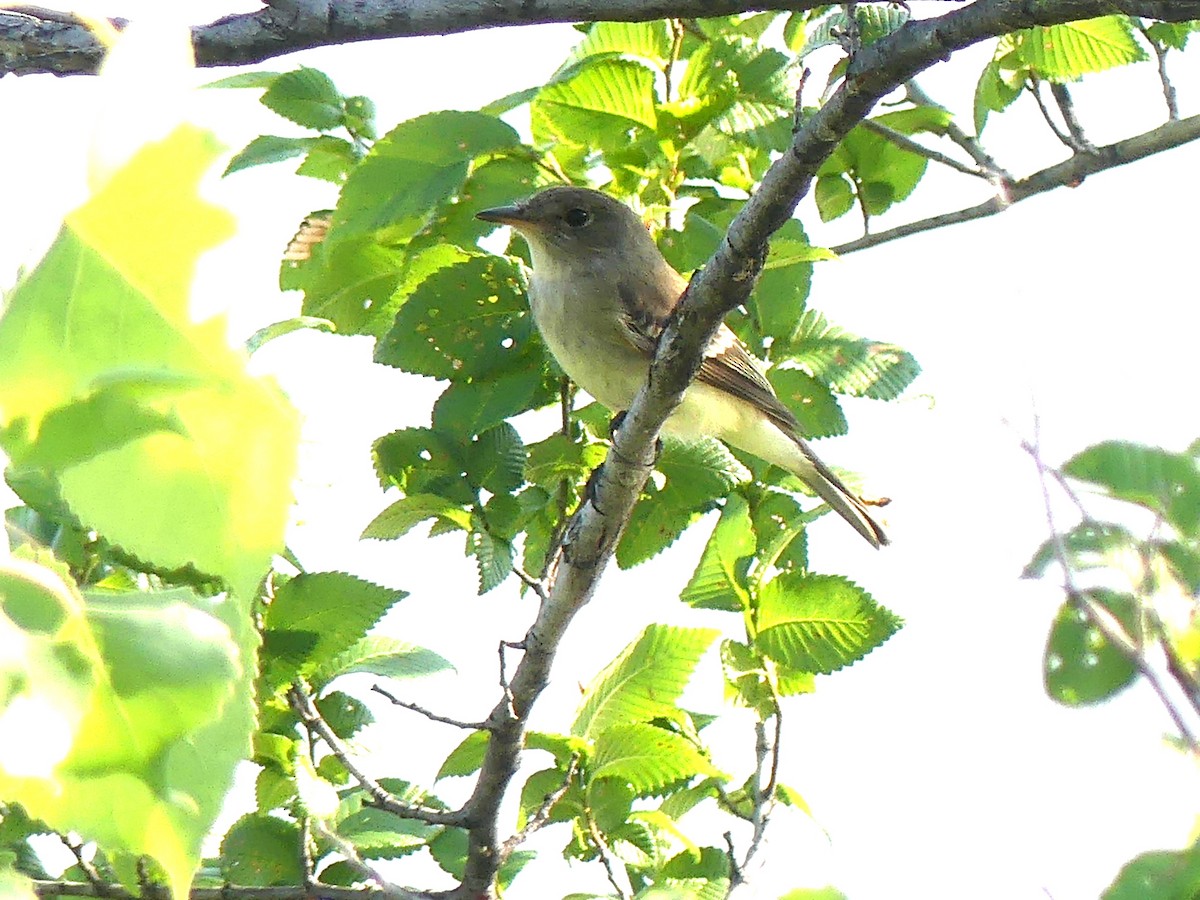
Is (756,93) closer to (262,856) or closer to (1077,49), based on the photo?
(1077,49)

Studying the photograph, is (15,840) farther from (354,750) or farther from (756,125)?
(756,125)

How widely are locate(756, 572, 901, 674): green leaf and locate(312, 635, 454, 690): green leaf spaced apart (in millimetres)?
586

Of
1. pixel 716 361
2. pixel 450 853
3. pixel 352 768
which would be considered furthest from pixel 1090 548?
pixel 716 361

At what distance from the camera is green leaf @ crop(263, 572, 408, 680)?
242 cm

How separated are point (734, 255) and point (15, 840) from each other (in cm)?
132

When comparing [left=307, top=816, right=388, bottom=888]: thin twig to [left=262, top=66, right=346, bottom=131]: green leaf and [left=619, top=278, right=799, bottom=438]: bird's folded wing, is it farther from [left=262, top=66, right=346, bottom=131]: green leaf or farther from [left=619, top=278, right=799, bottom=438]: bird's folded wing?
[left=619, top=278, right=799, bottom=438]: bird's folded wing

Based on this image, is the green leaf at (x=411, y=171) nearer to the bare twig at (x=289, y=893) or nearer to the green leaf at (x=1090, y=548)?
the bare twig at (x=289, y=893)

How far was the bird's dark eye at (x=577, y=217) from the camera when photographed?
421 centimetres

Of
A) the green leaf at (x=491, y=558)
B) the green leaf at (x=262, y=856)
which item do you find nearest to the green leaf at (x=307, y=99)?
the green leaf at (x=491, y=558)

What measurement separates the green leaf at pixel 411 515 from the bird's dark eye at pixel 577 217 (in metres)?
1.65

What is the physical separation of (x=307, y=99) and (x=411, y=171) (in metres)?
0.40

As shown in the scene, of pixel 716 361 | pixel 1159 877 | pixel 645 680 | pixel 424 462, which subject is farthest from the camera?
pixel 716 361

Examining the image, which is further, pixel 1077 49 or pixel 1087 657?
pixel 1077 49

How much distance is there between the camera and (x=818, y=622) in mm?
2643
